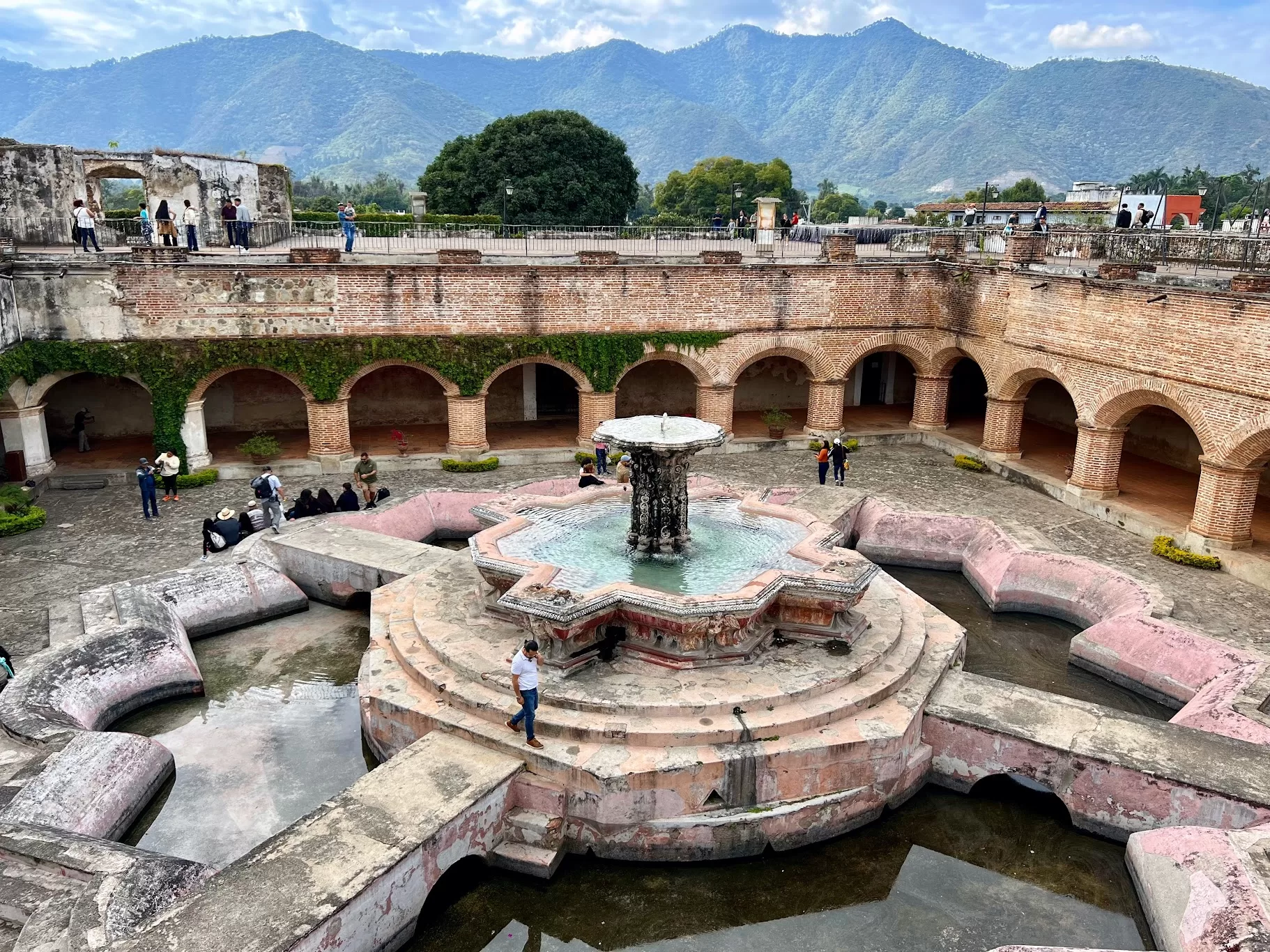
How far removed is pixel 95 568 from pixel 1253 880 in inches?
591

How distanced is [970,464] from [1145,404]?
13.6 feet

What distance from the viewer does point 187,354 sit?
62.7 ft

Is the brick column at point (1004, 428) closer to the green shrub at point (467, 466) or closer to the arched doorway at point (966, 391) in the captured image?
A: the arched doorway at point (966, 391)

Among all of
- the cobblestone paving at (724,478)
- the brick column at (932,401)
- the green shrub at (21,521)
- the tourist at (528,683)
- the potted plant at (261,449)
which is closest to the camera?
the tourist at (528,683)

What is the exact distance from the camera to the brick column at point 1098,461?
17.6 meters

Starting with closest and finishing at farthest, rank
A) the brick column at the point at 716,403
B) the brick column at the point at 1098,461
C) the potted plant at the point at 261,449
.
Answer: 1. the brick column at the point at 1098,461
2. the potted plant at the point at 261,449
3. the brick column at the point at 716,403

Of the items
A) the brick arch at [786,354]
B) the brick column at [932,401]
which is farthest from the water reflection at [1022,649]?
the brick column at [932,401]

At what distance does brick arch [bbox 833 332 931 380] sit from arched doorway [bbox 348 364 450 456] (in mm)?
9747

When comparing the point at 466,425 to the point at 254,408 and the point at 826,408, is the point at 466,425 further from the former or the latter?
the point at 826,408

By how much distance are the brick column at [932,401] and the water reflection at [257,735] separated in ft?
48.8

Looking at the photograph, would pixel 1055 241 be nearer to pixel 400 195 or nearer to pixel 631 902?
pixel 631 902

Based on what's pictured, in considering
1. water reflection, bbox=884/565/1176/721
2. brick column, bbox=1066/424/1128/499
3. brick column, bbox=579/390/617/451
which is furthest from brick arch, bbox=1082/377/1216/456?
brick column, bbox=579/390/617/451

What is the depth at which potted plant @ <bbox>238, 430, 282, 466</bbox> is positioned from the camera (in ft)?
64.4

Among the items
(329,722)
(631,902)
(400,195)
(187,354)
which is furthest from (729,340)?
(400,195)
